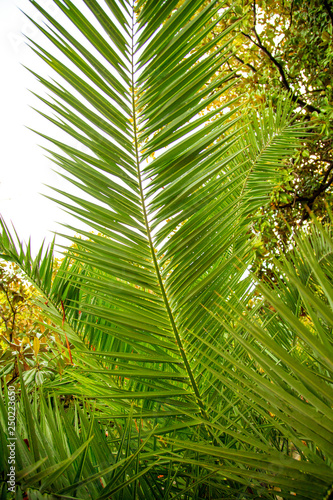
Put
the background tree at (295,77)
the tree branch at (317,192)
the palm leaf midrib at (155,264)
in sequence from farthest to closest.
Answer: the tree branch at (317,192) < the background tree at (295,77) < the palm leaf midrib at (155,264)

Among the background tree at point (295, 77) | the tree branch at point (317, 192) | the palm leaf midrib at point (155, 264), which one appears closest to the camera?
the palm leaf midrib at point (155, 264)

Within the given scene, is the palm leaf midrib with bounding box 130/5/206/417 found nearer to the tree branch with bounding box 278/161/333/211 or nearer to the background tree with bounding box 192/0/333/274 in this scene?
the background tree with bounding box 192/0/333/274

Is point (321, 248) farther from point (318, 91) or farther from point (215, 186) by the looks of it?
point (318, 91)

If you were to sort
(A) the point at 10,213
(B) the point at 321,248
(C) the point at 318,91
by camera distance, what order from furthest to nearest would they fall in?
(C) the point at 318,91, (A) the point at 10,213, (B) the point at 321,248

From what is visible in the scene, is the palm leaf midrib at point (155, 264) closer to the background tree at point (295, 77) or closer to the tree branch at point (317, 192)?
the background tree at point (295, 77)

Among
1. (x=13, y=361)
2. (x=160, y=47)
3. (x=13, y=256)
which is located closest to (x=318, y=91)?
(x=160, y=47)

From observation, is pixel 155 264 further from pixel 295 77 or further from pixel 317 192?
pixel 295 77

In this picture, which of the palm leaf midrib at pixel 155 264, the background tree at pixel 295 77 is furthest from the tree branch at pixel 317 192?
the palm leaf midrib at pixel 155 264

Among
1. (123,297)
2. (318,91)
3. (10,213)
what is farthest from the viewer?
(318,91)

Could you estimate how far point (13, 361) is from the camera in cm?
128

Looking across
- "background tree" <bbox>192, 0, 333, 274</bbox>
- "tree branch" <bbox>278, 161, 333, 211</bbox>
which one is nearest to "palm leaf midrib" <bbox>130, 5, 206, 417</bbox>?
"background tree" <bbox>192, 0, 333, 274</bbox>

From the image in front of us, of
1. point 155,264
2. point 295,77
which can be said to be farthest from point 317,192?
point 155,264

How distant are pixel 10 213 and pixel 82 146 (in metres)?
0.70

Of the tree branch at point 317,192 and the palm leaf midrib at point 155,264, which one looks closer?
the palm leaf midrib at point 155,264
